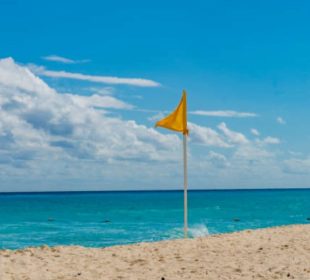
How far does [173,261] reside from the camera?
11992mm

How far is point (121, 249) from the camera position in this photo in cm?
1382

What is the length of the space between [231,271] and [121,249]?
3.83 meters

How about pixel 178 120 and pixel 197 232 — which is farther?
pixel 197 232

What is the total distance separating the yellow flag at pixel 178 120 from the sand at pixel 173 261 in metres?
3.21

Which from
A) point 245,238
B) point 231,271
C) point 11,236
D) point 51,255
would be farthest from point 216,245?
Result: point 11,236

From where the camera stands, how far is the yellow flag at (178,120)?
50.8ft

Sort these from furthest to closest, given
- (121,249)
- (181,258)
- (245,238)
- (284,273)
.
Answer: (245,238) < (121,249) < (181,258) < (284,273)

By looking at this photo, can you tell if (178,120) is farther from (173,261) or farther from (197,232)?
(197,232)

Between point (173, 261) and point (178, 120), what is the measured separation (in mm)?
4850

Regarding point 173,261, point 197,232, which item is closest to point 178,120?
point 173,261

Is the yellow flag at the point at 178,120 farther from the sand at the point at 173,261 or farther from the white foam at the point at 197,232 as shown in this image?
the white foam at the point at 197,232

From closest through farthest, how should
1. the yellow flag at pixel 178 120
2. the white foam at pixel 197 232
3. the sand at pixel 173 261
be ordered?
the sand at pixel 173 261 < the yellow flag at pixel 178 120 < the white foam at pixel 197 232

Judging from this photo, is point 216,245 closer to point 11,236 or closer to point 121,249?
point 121,249

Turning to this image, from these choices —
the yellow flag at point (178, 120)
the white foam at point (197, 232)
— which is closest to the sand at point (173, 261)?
the yellow flag at point (178, 120)
